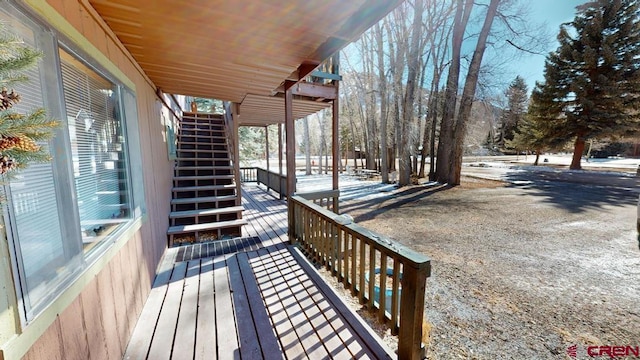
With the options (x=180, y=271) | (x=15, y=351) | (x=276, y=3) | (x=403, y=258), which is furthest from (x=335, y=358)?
(x=276, y=3)

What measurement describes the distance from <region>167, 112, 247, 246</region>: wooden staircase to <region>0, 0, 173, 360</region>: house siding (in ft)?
3.05

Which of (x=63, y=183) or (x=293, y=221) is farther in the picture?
(x=293, y=221)

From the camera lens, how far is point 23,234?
3.00ft

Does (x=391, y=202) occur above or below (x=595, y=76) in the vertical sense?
below

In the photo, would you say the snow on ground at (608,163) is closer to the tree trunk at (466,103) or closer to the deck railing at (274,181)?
the tree trunk at (466,103)

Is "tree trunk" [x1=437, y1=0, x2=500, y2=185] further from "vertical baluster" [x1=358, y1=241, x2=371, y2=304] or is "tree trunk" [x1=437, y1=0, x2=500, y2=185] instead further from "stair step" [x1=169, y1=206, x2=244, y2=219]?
"vertical baluster" [x1=358, y1=241, x2=371, y2=304]

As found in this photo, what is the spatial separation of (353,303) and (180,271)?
2024 millimetres

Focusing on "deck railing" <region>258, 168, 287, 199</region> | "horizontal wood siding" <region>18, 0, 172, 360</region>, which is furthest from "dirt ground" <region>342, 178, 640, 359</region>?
"horizontal wood siding" <region>18, 0, 172, 360</region>

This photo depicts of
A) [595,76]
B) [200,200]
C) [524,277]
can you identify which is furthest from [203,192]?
[595,76]

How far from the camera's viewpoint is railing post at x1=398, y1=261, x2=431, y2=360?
155 cm

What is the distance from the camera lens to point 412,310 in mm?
1580

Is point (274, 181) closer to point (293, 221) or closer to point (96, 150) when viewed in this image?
point (293, 221)

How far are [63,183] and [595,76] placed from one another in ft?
68.3

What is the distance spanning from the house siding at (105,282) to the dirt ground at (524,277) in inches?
96.1
